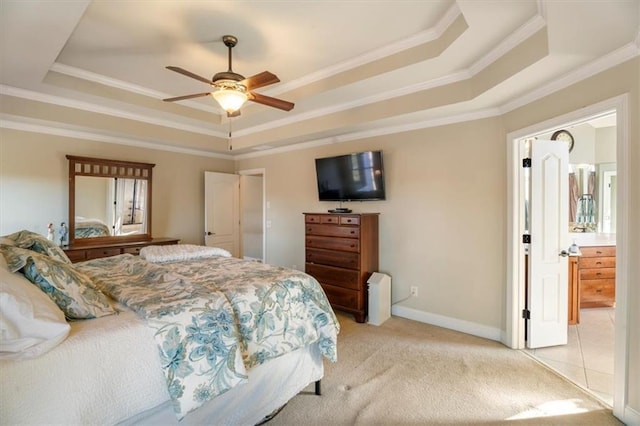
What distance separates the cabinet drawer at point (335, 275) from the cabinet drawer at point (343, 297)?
0.20 ft

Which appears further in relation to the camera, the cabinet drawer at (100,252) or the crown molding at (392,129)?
the cabinet drawer at (100,252)

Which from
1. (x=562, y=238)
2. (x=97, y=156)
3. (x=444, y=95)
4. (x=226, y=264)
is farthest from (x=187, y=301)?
(x=97, y=156)

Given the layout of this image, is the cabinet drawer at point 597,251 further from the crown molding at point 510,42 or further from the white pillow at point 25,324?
the white pillow at point 25,324

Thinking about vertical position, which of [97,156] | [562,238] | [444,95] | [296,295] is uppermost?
[444,95]

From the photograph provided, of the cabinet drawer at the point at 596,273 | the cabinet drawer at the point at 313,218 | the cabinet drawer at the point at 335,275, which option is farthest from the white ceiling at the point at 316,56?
the cabinet drawer at the point at 596,273

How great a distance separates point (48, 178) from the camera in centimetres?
382

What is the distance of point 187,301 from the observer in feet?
5.28

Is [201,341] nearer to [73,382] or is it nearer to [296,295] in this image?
[73,382]

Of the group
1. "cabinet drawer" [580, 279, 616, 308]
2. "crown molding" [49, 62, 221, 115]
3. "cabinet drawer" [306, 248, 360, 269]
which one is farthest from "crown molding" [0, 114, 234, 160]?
"cabinet drawer" [580, 279, 616, 308]

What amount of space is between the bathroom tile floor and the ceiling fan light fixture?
3.52 meters

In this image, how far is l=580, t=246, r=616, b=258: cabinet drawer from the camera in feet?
12.7

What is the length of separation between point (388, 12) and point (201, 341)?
2.60 metres

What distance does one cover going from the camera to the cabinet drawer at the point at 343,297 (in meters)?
3.68

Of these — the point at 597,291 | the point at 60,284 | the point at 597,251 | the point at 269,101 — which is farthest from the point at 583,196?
the point at 60,284
